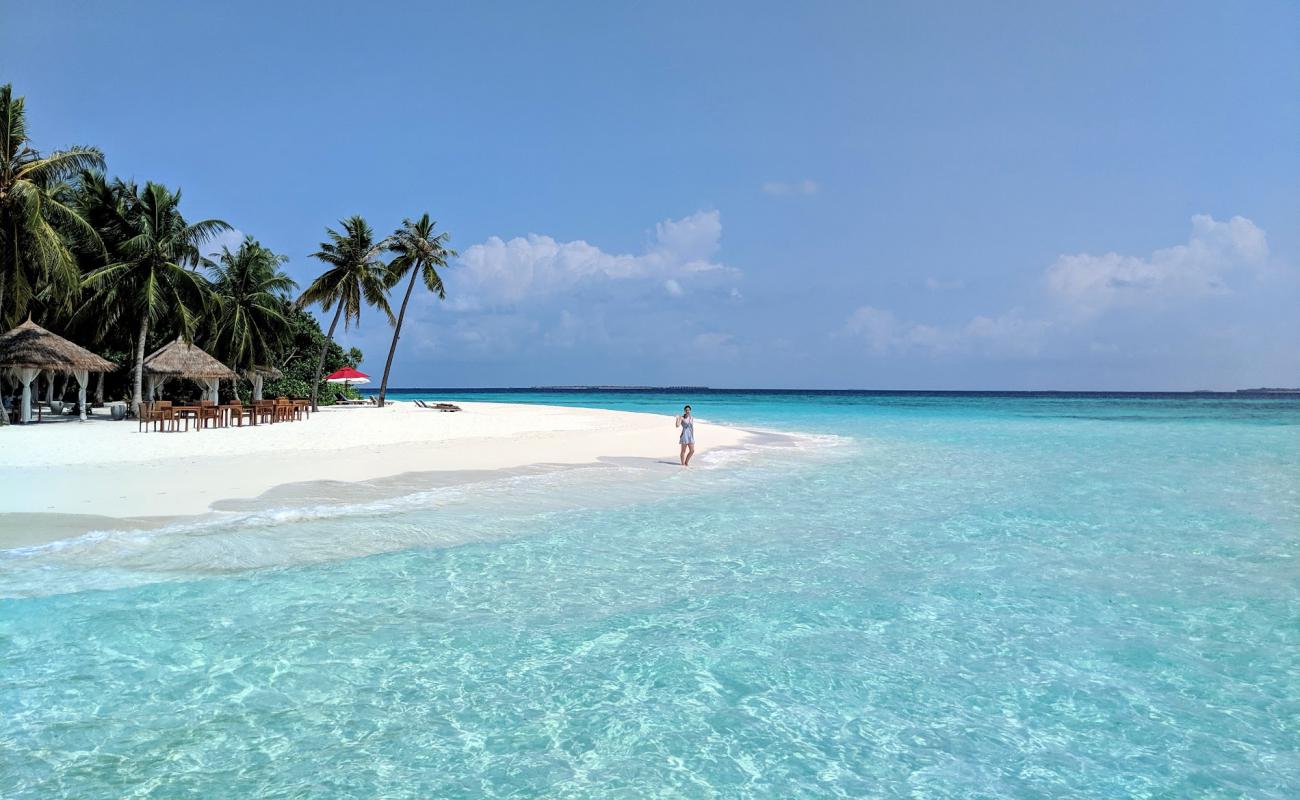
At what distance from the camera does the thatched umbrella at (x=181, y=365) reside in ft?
86.3

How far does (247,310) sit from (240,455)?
21952 millimetres

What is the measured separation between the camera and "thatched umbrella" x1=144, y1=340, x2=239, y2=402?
26.3 meters

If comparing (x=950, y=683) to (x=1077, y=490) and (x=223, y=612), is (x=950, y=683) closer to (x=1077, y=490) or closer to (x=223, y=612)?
(x=223, y=612)

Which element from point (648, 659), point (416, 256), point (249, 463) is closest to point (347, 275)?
point (416, 256)

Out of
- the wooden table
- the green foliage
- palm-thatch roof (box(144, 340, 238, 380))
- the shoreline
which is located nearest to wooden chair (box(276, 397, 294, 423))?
palm-thatch roof (box(144, 340, 238, 380))

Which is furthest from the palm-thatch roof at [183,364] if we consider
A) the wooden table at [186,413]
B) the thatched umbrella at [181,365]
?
the wooden table at [186,413]

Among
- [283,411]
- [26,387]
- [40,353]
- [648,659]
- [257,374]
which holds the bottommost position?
[648,659]

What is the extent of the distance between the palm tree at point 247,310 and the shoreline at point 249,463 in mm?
8809

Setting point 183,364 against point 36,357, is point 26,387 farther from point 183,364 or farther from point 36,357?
point 183,364

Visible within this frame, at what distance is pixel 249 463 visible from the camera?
14398 millimetres

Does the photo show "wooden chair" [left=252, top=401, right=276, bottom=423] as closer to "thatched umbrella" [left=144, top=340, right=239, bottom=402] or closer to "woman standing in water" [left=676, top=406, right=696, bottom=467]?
"thatched umbrella" [left=144, top=340, right=239, bottom=402]

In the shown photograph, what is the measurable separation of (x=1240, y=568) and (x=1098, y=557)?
4.65ft

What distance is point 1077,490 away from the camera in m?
14.1

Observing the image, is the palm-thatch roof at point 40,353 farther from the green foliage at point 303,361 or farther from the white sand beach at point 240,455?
the green foliage at point 303,361
